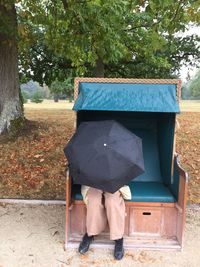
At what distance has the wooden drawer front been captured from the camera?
422 cm

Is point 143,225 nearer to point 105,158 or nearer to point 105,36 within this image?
point 105,158

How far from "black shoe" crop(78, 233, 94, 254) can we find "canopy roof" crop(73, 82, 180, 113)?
1373 mm

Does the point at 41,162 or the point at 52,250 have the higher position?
the point at 41,162

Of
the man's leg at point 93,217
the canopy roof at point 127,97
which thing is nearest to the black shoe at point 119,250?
→ the man's leg at point 93,217

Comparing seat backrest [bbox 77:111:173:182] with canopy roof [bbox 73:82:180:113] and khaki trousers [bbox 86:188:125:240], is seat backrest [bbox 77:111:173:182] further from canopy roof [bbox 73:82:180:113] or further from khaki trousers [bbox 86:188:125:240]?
khaki trousers [bbox 86:188:125:240]

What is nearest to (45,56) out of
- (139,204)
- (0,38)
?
(0,38)

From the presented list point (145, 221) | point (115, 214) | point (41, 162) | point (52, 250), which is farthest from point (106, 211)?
point (41, 162)

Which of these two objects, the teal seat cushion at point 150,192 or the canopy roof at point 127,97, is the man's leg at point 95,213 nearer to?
the teal seat cushion at point 150,192

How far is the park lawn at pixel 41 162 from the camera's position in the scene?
19.2 feet

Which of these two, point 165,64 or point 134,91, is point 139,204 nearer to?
point 134,91

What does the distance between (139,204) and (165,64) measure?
783 cm

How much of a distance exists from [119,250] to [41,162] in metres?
3.11

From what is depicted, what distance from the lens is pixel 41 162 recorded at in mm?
6703

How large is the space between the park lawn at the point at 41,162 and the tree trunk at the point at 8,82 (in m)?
0.42
